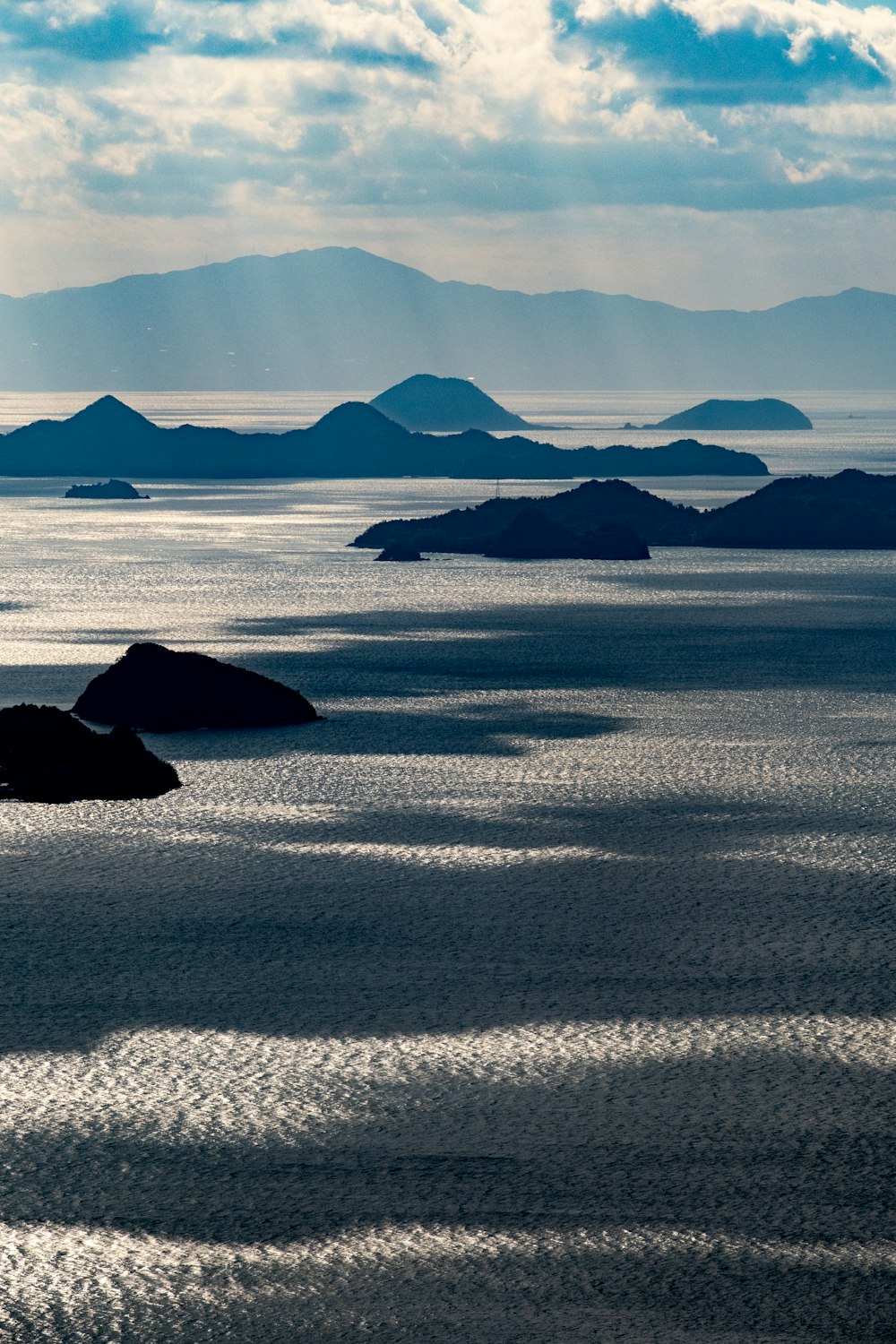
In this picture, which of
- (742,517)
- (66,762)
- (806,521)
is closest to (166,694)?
(66,762)

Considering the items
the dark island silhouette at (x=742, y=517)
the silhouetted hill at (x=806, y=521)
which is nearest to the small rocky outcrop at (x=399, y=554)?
the dark island silhouette at (x=742, y=517)

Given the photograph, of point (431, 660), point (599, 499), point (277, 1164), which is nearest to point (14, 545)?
point (599, 499)

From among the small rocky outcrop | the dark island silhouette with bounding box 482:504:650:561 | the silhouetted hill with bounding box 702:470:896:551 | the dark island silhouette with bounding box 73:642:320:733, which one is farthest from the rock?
the dark island silhouette with bounding box 73:642:320:733

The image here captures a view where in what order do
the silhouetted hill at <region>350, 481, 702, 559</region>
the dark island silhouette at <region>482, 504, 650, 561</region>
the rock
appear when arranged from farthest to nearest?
the silhouetted hill at <region>350, 481, 702, 559</region>
the dark island silhouette at <region>482, 504, 650, 561</region>
the rock

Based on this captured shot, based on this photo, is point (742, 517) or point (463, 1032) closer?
point (463, 1032)

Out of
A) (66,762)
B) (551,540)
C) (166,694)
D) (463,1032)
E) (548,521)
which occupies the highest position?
(548,521)

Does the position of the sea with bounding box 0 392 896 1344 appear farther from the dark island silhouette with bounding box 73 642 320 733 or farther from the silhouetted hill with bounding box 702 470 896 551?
the silhouetted hill with bounding box 702 470 896 551

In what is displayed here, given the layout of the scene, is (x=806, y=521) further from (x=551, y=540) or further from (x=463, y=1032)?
(x=463, y=1032)
